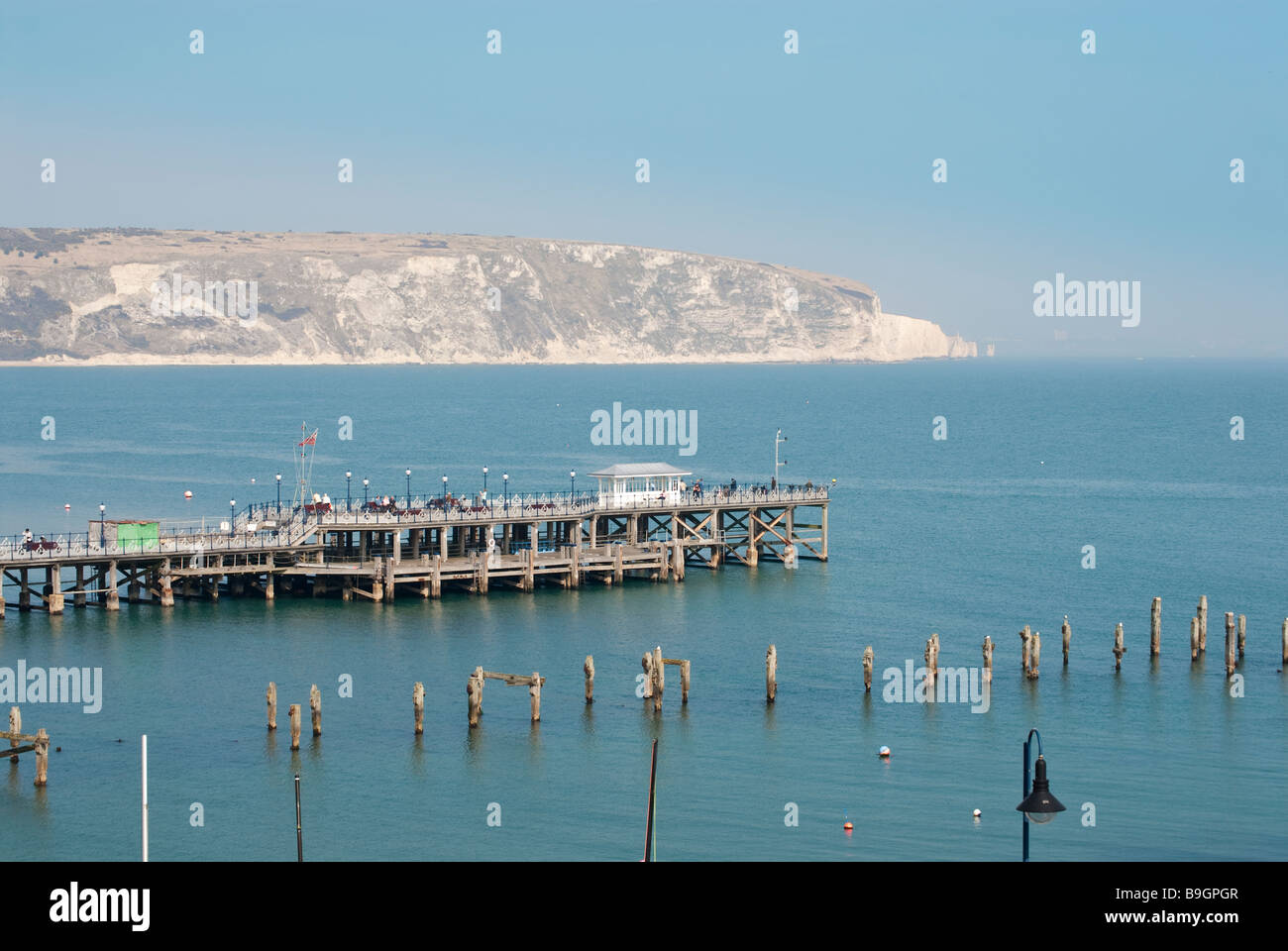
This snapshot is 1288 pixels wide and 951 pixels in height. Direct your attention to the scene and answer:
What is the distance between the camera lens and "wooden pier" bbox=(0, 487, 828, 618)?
73062 millimetres

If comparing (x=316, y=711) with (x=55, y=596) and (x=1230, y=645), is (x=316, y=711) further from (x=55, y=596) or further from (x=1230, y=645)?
(x=1230, y=645)

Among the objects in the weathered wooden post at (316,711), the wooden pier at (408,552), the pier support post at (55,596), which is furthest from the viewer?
the wooden pier at (408,552)

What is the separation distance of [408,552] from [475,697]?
92.6 ft

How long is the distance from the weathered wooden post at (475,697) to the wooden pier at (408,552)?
861 inches

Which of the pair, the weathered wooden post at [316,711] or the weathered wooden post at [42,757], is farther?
the weathered wooden post at [316,711]

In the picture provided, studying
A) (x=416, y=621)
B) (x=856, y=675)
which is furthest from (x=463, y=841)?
(x=416, y=621)

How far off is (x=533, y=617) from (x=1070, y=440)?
131 metres

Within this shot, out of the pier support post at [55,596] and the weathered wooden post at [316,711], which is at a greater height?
the pier support post at [55,596]

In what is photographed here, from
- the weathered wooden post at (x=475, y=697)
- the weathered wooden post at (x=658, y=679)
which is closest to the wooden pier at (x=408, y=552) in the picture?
the weathered wooden post at (x=658, y=679)

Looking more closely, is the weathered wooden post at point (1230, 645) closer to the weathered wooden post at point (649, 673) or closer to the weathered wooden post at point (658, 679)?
the weathered wooden post at point (658, 679)

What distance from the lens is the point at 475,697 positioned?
5397 cm

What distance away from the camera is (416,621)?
234 feet

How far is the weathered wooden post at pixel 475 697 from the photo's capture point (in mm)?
53906
